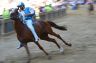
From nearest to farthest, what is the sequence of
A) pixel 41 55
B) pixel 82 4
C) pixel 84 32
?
pixel 41 55, pixel 84 32, pixel 82 4

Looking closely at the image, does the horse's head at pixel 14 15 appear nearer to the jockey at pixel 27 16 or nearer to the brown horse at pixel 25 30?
the brown horse at pixel 25 30

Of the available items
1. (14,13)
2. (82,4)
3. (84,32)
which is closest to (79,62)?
(14,13)

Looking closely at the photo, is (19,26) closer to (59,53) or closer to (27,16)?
(27,16)

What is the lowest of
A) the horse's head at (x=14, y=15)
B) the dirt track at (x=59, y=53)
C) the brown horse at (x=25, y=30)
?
the dirt track at (x=59, y=53)

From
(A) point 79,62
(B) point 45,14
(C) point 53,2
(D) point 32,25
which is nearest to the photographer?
(A) point 79,62

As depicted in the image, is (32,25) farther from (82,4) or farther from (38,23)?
(82,4)

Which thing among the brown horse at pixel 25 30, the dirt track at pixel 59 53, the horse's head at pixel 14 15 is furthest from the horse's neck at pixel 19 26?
the dirt track at pixel 59 53

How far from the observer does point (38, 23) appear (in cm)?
1124

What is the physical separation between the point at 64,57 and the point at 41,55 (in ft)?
3.39

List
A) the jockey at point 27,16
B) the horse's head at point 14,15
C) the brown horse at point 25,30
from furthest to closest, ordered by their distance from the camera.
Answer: the jockey at point 27,16, the brown horse at point 25,30, the horse's head at point 14,15

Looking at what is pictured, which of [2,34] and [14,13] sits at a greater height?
[14,13]

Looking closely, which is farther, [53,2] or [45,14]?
[53,2]

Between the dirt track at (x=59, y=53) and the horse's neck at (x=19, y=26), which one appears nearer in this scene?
the horse's neck at (x=19, y=26)

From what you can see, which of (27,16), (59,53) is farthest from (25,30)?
(59,53)
